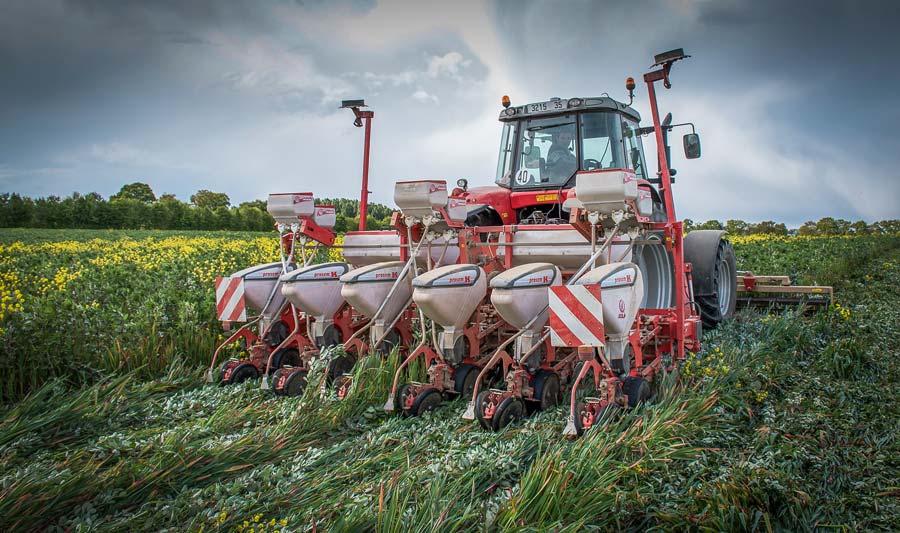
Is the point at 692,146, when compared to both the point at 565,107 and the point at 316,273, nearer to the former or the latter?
the point at 565,107

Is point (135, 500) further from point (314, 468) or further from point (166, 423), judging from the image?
point (166, 423)

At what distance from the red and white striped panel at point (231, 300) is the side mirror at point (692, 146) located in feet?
14.0

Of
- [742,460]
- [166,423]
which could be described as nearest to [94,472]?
[166,423]

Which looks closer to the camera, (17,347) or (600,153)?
(17,347)

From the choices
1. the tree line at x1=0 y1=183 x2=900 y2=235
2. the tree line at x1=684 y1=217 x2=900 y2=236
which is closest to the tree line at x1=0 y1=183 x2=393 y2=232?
the tree line at x1=0 y1=183 x2=900 y2=235

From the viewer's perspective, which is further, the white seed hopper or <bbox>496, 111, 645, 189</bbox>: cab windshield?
<bbox>496, 111, 645, 189</bbox>: cab windshield

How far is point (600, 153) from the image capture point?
22.5ft

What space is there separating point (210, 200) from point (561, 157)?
39869mm

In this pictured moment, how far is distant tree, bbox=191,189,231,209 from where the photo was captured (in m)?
38.6

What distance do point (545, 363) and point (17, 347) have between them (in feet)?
13.9

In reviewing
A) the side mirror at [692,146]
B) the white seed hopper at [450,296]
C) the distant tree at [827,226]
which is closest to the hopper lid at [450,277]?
the white seed hopper at [450,296]

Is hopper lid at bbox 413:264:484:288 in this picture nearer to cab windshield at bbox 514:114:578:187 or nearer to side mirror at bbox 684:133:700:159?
cab windshield at bbox 514:114:578:187

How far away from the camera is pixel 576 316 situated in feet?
14.2

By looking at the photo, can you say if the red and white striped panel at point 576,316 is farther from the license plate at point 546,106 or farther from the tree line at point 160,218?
the tree line at point 160,218
